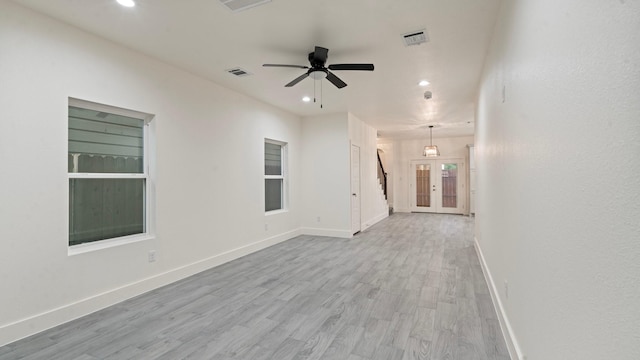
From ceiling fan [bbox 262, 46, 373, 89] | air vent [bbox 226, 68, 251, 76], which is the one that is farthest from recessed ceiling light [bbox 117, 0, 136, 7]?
air vent [bbox 226, 68, 251, 76]

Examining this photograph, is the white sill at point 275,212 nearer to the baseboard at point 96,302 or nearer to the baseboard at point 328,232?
the baseboard at point 328,232

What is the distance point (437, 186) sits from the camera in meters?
10.7

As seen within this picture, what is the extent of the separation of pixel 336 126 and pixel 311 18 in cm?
389

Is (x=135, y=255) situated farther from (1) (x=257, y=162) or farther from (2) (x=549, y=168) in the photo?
(2) (x=549, y=168)

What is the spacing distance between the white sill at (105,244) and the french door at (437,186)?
9319 millimetres

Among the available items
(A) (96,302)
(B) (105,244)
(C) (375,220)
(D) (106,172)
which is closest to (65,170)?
(D) (106,172)

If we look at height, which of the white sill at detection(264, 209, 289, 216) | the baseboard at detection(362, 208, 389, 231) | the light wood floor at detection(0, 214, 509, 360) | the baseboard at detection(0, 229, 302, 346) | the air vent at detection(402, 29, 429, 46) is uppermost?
the air vent at detection(402, 29, 429, 46)

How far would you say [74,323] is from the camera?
275cm

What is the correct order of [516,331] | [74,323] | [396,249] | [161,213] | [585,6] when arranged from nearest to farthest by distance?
[585,6], [516,331], [74,323], [161,213], [396,249]

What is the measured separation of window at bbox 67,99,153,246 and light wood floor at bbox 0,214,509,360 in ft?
2.87

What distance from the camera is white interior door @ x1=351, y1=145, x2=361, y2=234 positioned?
6747mm

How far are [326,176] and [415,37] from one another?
3.95 meters

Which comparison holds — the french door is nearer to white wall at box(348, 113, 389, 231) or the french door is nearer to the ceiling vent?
white wall at box(348, 113, 389, 231)

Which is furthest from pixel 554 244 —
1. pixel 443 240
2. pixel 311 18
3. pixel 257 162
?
pixel 443 240
